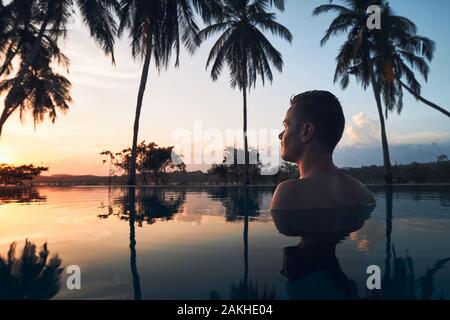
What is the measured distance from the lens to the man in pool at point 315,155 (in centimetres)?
487

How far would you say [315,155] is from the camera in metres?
5.16

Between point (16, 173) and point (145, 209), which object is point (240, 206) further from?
point (16, 173)

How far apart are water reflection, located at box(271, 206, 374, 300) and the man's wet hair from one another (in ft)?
3.82

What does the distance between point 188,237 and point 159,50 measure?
13.2 meters

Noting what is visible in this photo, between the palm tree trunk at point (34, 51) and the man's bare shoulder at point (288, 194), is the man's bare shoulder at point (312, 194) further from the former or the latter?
the palm tree trunk at point (34, 51)

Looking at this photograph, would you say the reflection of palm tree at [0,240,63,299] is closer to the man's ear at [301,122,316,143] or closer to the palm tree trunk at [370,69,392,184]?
the man's ear at [301,122,316,143]

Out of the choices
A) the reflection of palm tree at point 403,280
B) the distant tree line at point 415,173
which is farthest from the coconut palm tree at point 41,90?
the distant tree line at point 415,173

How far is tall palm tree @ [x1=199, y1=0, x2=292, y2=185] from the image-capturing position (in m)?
17.6

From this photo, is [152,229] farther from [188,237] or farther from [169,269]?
[169,269]

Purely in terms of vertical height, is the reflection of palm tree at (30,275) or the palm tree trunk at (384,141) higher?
the palm tree trunk at (384,141)

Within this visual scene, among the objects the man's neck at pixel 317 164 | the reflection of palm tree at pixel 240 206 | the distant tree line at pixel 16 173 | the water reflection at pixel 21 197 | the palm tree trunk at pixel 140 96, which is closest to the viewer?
the man's neck at pixel 317 164

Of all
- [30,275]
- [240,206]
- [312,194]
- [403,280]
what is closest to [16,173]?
[240,206]

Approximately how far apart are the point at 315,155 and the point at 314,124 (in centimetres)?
50
